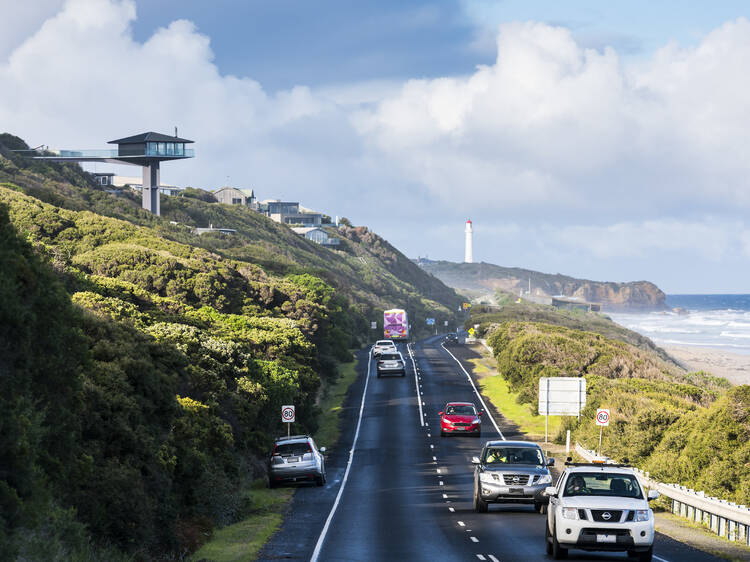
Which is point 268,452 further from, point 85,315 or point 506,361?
point 506,361

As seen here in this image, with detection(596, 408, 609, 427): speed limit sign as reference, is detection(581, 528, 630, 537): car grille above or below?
above

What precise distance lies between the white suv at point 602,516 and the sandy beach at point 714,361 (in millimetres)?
88545

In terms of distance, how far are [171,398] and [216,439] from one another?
594 centimetres

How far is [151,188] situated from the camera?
12431cm

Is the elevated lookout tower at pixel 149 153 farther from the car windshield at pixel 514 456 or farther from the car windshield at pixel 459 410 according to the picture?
the car windshield at pixel 514 456

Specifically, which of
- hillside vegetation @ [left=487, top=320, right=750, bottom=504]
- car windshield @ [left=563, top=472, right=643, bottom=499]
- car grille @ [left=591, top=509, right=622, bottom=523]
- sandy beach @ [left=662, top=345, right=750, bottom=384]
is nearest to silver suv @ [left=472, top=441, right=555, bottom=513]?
hillside vegetation @ [left=487, top=320, right=750, bottom=504]

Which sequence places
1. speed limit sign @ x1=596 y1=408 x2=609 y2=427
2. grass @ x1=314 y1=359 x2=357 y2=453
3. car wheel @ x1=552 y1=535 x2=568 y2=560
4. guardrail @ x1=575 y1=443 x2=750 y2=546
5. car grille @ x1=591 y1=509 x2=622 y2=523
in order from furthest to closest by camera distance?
grass @ x1=314 y1=359 x2=357 y2=453
speed limit sign @ x1=596 y1=408 x2=609 y2=427
guardrail @ x1=575 y1=443 x2=750 y2=546
car wheel @ x1=552 y1=535 x2=568 y2=560
car grille @ x1=591 y1=509 x2=622 y2=523

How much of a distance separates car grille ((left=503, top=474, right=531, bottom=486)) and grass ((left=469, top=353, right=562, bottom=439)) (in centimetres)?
2797

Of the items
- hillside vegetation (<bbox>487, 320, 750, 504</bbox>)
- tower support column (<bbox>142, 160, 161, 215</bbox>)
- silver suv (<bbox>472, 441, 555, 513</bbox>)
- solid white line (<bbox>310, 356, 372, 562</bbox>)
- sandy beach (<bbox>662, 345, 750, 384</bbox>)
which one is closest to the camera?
solid white line (<bbox>310, 356, 372, 562</bbox>)

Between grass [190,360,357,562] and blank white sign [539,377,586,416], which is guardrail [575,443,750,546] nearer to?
grass [190,360,357,562]

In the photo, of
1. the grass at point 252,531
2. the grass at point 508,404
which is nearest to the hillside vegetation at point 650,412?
the grass at point 508,404

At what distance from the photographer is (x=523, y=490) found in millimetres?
26281

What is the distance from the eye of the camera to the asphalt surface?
20453 millimetres

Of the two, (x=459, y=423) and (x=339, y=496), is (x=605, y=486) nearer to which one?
(x=339, y=496)
